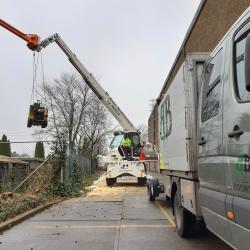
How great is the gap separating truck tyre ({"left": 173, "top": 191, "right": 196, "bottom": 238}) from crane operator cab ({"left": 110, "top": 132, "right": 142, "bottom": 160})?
18.6 metres

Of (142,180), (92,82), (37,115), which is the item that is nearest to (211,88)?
(37,115)

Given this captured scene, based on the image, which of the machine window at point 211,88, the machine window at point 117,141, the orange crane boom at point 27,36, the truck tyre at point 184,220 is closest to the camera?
the machine window at point 211,88

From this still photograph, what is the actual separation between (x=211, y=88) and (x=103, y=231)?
529 centimetres

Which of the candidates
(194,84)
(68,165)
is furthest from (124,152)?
(194,84)

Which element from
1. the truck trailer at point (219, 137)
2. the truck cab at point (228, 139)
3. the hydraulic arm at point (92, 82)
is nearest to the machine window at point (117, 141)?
the hydraulic arm at point (92, 82)

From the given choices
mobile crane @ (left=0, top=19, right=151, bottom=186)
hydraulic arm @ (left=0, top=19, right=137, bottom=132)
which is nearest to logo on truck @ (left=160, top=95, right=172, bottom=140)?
hydraulic arm @ (left=0, top=19, right=137, bottom=132)

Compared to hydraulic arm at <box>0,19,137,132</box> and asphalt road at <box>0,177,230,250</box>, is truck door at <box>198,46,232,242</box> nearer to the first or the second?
asphalt road at <box>0,177,230,250</box>

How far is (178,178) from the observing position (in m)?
8.27

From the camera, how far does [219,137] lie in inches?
194

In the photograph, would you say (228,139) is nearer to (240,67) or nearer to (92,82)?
(240,67)

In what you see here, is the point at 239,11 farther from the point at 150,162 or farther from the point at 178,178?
the point at 150,162

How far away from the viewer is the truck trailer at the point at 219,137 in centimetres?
415

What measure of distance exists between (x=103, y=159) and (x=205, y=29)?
31.7 feet

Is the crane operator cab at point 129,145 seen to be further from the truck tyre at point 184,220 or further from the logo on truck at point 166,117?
the truck tyre at point 184,220
